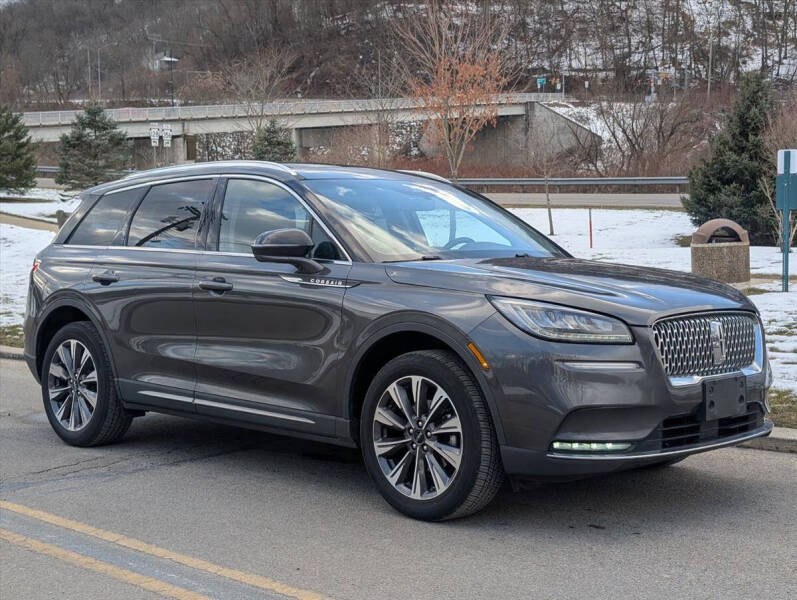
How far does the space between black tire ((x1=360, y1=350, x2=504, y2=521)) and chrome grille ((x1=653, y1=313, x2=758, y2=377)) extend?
34.9 inches

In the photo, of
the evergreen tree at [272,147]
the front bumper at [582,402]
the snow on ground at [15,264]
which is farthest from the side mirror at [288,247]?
the evergreen tree at [272,147]

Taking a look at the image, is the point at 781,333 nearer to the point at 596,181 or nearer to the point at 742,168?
the point at 742,168

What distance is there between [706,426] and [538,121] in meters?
89.7

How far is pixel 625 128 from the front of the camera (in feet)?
181

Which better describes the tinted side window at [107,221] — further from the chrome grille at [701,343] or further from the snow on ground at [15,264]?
the snow on ground at [15,264]

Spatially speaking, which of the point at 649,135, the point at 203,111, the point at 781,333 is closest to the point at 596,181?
the point at 649,135

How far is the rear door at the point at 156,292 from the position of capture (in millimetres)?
6664

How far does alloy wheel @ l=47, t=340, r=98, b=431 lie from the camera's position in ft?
24.2

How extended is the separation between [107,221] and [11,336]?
21.9 ft

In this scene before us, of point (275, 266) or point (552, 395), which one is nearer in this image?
point (552, 395)

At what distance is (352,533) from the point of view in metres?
5.31

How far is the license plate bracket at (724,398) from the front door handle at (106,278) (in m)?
3.90

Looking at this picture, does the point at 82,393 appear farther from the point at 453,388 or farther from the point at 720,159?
the point at 720,159

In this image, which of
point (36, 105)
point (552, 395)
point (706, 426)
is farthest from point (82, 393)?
point (36, 105)
